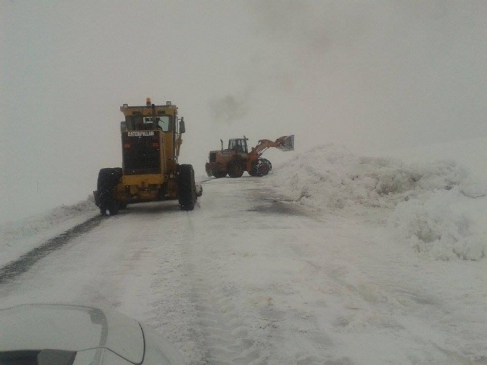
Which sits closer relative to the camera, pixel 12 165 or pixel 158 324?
pixel 158 324

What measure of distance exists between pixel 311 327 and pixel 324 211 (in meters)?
6.92

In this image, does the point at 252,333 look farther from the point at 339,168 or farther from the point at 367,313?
the point at 339,168

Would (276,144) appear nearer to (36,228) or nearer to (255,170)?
(255,170)

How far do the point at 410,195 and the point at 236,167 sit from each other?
16.4 meters

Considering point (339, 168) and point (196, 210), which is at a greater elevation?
point (339, 168)

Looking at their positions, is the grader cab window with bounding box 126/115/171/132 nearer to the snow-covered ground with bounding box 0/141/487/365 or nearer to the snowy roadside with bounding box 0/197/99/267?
the snowy roadside with bounding box 0/197/99/267

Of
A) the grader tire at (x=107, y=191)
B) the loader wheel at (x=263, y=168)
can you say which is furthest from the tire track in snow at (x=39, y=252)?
the loader wheel at (x=263, y=168)

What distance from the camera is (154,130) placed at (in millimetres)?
11805

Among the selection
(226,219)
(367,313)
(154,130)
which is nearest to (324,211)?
(226,219)

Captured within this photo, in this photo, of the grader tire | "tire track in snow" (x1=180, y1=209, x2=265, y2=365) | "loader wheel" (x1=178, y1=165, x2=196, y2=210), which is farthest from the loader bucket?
"tire track in snow" (x1=180, y1=209, x2=265, y2=365)

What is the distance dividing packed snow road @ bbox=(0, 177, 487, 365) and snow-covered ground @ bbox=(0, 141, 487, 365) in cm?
2

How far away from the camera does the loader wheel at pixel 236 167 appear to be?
26688 millimetres

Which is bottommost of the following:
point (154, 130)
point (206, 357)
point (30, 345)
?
point (206, 357)

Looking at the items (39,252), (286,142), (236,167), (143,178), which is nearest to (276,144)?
(286,142)
